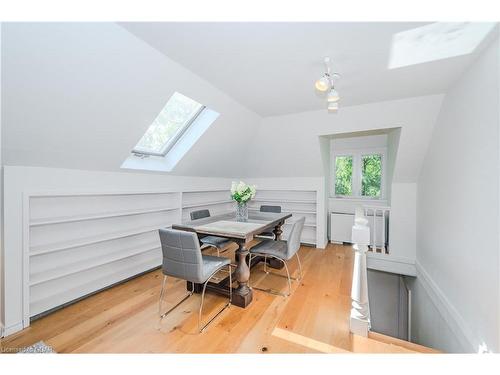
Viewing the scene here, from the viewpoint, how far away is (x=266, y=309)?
204 cm

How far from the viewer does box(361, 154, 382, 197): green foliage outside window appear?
14.0 ft

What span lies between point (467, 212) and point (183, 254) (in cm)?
249

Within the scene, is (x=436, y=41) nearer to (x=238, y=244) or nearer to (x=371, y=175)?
(x=238, y=244)

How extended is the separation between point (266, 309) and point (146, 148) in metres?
2.43

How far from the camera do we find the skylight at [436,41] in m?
1.39

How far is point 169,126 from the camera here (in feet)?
9.18

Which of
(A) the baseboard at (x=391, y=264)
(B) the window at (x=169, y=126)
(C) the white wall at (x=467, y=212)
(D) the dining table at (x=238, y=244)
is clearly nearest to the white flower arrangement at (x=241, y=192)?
(D) the dining table at (x=238, y=244)

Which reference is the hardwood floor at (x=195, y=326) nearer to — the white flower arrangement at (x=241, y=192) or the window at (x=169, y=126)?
the white flower arrangement at (x=241, y=192)

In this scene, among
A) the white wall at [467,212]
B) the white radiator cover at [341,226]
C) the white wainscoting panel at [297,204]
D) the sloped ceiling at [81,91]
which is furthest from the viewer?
the white wainscoting panel at [297,204]

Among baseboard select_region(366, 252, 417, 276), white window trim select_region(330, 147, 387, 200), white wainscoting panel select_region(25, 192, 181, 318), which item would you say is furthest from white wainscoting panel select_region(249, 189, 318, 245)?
white wainscoting panel select_region(25, 192, 181, 318)

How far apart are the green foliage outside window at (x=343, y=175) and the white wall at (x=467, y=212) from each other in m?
1.79

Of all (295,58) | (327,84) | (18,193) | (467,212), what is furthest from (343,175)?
(18,193)
